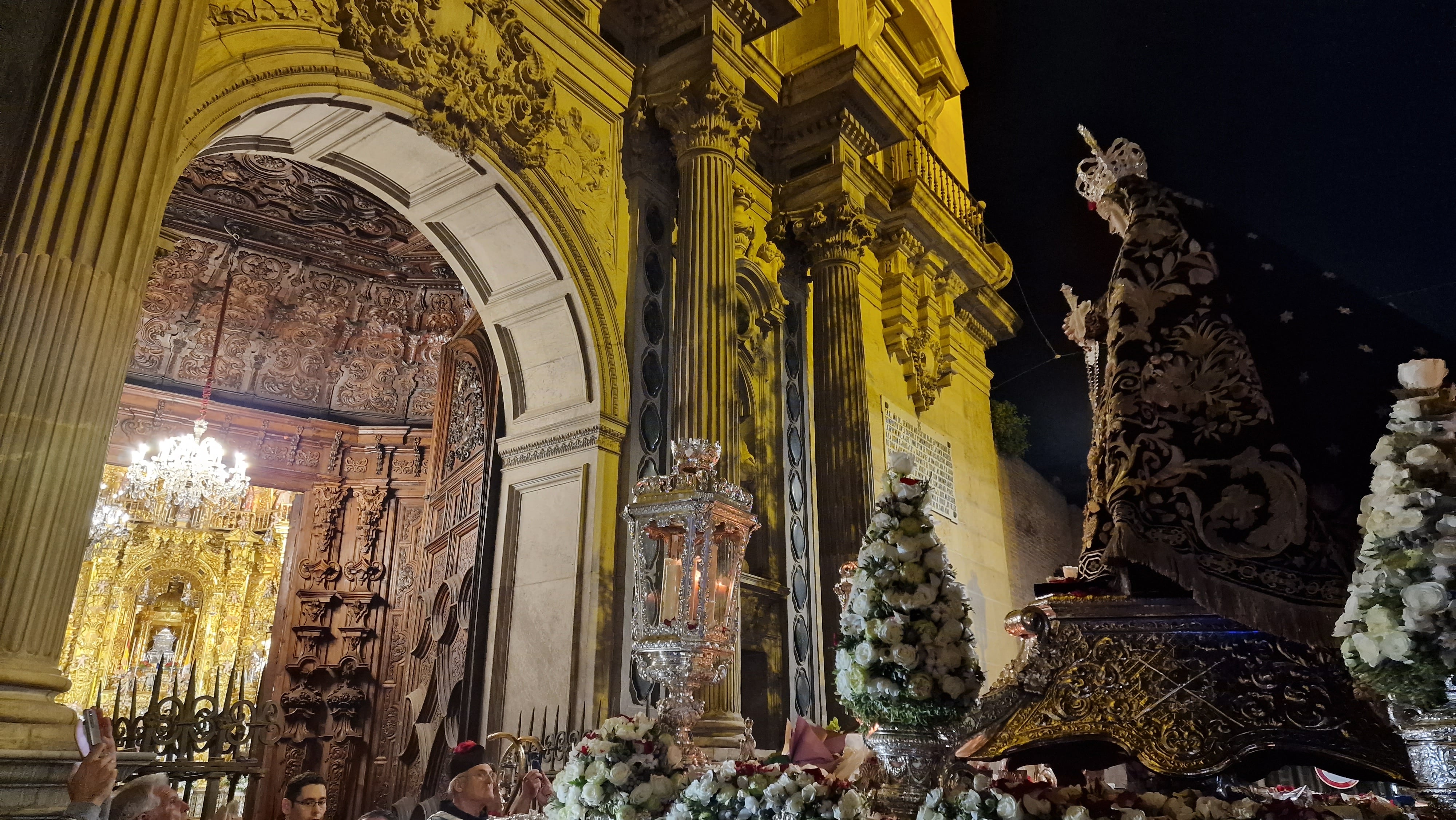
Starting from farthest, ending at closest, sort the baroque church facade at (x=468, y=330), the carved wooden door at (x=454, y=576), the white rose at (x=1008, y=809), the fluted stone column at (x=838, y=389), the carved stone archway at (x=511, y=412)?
the fluted stone column at (x=838, y=389) → the carved wooden door at (x=454, y=576) → the carved stone archway at (x=511, y=412) → the baroque church facade at (x=468, y=330) → the white rose at (x=1008, y=809)

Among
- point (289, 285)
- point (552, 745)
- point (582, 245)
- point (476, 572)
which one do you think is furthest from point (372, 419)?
point (552, 745)

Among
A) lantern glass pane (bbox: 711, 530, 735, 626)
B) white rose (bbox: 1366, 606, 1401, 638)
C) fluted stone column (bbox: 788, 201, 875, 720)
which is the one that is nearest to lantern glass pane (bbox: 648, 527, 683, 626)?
lantern glass pane (bbox: 711, 530, 735, 626)

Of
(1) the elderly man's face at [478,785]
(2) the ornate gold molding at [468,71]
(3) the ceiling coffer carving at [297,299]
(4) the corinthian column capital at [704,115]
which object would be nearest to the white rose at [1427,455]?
(1) the elderly man's face at [478,785]

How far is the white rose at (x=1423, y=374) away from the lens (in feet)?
6.57

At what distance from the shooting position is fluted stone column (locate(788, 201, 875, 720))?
8.43m

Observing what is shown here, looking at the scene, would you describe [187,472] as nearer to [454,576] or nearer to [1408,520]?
[454,576]

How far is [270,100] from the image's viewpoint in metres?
4.90

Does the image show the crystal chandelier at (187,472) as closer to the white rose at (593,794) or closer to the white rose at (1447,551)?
the white rose at (593,794)

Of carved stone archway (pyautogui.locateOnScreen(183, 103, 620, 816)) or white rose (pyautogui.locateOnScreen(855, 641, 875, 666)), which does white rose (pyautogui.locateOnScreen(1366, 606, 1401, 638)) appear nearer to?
white rose (pyautogui.locateOnScreen(855, 641, 875, 666))

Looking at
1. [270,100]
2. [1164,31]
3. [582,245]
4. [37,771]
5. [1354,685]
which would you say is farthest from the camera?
[1164,31]

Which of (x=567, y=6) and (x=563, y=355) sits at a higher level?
(x=567, y=6)

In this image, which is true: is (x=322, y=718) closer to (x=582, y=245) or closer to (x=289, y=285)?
(x=289, y=285)

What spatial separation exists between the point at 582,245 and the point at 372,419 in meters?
7.46

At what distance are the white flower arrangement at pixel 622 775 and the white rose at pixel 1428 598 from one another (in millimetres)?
2249
